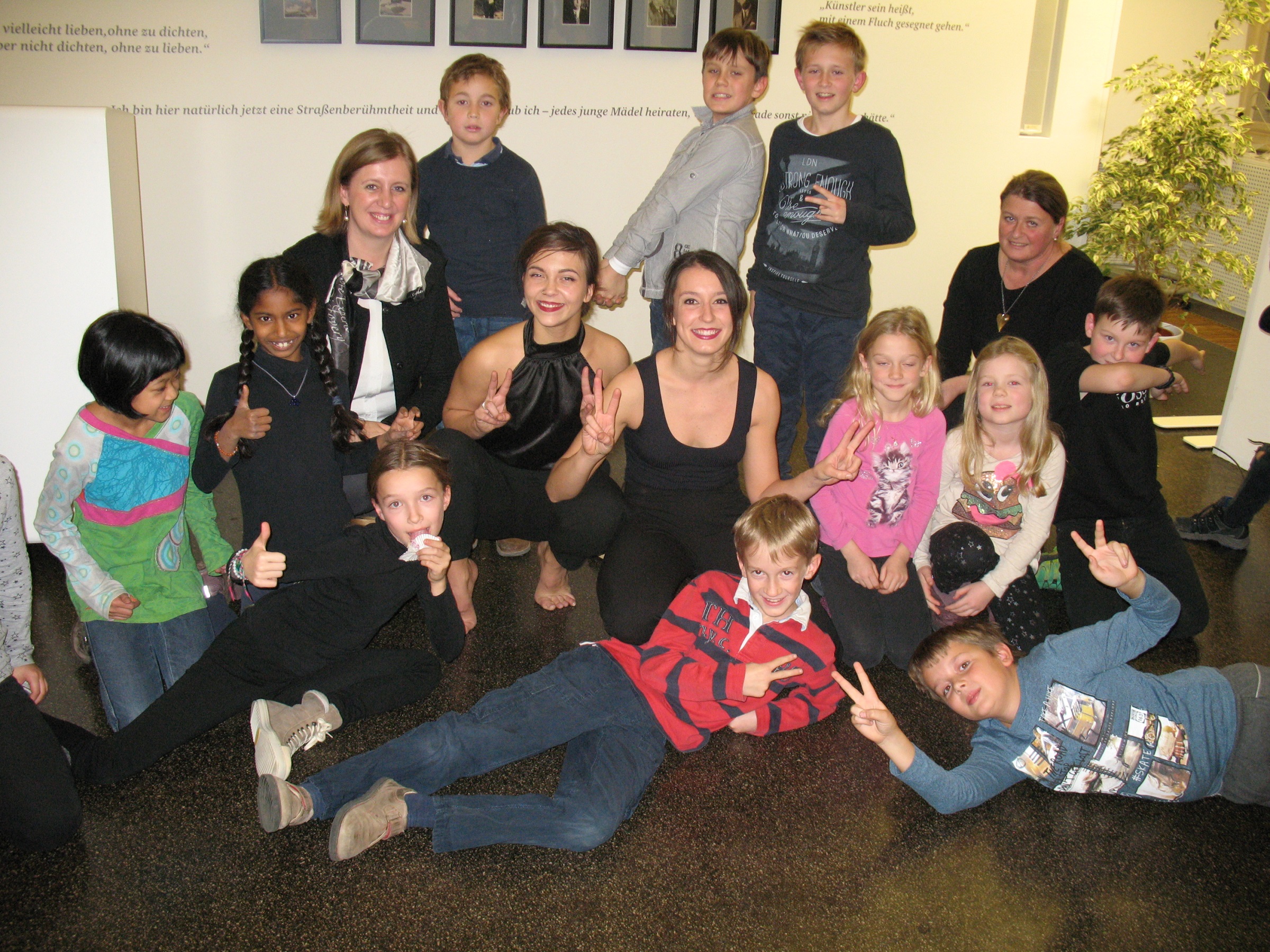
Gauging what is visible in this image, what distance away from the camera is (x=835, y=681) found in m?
2.22

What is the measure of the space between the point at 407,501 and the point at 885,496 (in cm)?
130

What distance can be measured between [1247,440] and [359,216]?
3737 mm

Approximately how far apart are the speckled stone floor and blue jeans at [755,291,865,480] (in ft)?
4.64

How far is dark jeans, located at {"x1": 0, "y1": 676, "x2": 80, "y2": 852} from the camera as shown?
1.86 metres

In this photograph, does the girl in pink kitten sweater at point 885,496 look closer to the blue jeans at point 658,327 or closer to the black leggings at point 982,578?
the black leggings at point 982,578

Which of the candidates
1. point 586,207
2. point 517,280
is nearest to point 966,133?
point 586,207

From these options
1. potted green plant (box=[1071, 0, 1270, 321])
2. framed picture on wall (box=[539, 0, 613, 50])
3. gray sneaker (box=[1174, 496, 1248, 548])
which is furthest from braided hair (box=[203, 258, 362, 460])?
potted green plant (box=[1071, 0, 1270, 321])

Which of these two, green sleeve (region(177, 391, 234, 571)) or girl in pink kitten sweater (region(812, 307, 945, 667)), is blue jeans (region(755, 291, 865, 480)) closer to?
girl in pink kitten sweater (region(812, 307, 945, 667))

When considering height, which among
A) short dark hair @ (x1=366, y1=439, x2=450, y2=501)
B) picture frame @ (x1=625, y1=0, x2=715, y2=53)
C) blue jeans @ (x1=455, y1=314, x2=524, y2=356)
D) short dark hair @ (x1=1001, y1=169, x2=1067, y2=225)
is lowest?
short dark hair @ (x1=366, y1=439, x2=450, y2=501)

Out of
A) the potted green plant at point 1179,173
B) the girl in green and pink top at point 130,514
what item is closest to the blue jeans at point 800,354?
the girl in green and pink top at point 130,514

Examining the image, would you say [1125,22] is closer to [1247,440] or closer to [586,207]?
[1247,440]

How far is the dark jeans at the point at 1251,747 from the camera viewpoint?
2.03 metres

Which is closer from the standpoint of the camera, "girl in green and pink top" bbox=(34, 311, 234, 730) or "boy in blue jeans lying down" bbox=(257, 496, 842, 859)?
"boy in blue jeans lying down" bbox=(257, 496, 842, 859)

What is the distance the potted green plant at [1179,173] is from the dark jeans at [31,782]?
4641mm
